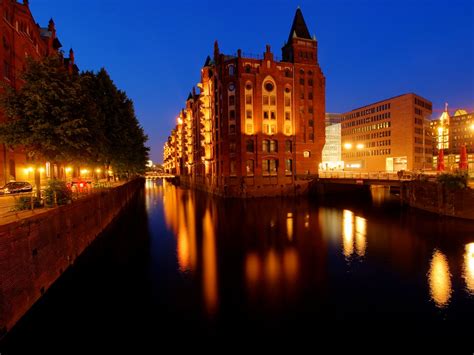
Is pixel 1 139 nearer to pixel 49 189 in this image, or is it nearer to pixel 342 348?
pixel 49 189

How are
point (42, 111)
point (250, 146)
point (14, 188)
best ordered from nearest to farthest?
point (42, 111) < point (14, 188) < point (250, 146)

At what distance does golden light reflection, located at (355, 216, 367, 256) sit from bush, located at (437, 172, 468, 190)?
10333 mm

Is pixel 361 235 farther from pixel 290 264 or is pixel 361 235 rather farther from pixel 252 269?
pixel 252 269

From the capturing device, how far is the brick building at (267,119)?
60969 mm

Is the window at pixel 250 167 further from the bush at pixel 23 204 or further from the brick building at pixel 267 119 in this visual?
the bush at pixel 23 204

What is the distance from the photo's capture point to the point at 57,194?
742 inches

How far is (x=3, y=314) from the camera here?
1095 cm

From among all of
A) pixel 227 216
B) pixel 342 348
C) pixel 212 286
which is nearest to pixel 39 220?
pixel 212 286

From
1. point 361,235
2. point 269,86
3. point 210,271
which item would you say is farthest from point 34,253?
point 269,86

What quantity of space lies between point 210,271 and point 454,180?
31297mm

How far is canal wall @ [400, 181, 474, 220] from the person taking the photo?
33.5 meters

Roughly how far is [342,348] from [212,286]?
8.22m

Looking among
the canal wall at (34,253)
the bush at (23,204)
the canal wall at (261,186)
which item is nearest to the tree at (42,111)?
the bush at (23,204)

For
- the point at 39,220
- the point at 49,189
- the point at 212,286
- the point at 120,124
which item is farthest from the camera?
the point at 120,124
